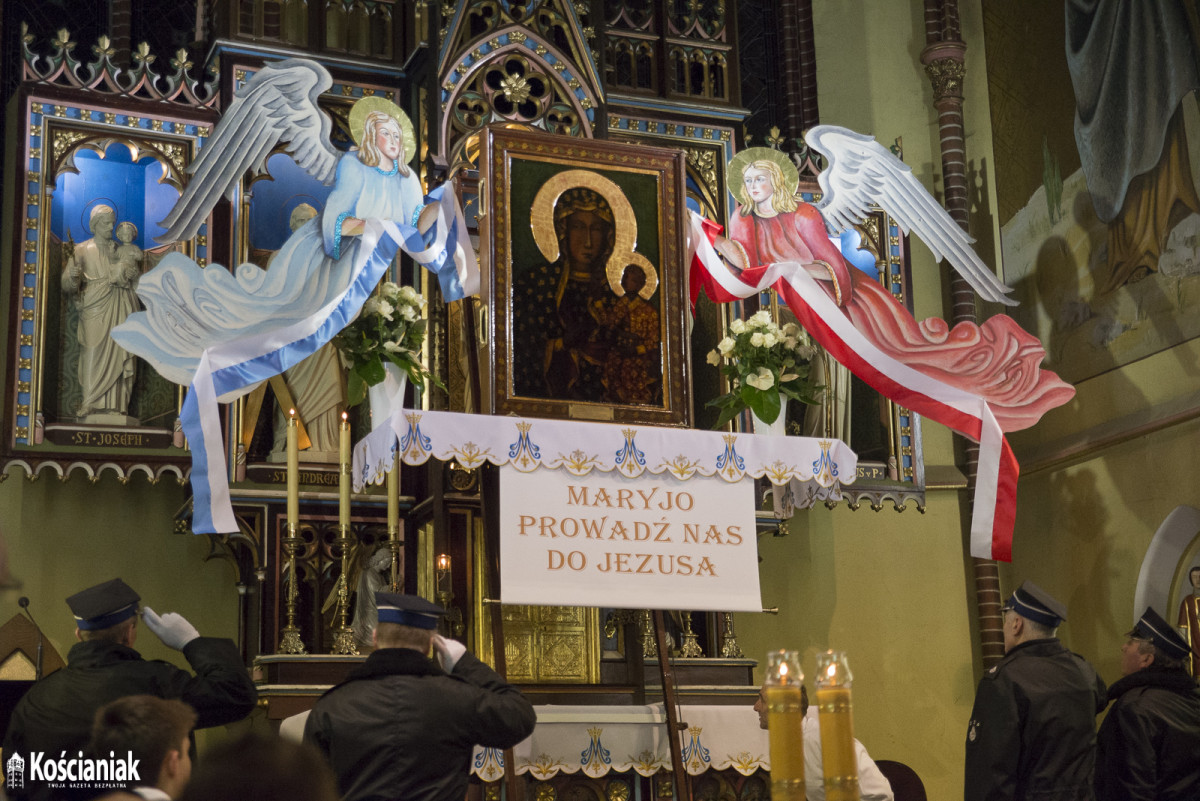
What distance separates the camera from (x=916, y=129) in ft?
42.3

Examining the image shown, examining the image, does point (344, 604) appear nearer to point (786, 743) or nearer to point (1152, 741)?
point (1152, 741)

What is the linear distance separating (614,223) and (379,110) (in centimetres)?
149

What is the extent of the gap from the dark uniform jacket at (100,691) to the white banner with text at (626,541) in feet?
7.13

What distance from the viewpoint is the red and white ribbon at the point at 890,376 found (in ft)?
28.5

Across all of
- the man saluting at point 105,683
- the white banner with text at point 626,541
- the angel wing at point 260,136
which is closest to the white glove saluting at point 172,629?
the man saluting at point 105,683

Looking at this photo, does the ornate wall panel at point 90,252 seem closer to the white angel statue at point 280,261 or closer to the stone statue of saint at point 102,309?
the stone statue of saint at point 102,309

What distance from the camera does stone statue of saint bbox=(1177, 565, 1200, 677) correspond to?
10.0m

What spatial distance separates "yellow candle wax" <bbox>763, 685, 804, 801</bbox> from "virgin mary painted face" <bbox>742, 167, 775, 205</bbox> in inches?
253

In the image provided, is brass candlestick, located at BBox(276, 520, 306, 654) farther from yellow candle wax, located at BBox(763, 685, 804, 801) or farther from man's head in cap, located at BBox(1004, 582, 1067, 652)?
yellow candle wax, located at BBox(763, 685, 804, 801)

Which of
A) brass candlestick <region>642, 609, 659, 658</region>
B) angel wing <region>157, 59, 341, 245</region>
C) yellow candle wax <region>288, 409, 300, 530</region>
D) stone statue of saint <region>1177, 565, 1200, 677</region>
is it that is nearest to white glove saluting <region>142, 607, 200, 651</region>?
yellow candle wax <region>288, 409, 300, 530</region>

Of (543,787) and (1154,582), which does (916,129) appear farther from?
(543,787)

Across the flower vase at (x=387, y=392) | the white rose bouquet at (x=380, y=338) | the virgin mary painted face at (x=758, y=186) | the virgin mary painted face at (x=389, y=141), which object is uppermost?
the virgin mary painted face at (x=389, y=141)

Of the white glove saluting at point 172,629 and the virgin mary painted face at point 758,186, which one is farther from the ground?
the virgin mary painted face at point 758,186

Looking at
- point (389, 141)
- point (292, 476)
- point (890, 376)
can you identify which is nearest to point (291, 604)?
point (292, 476)
